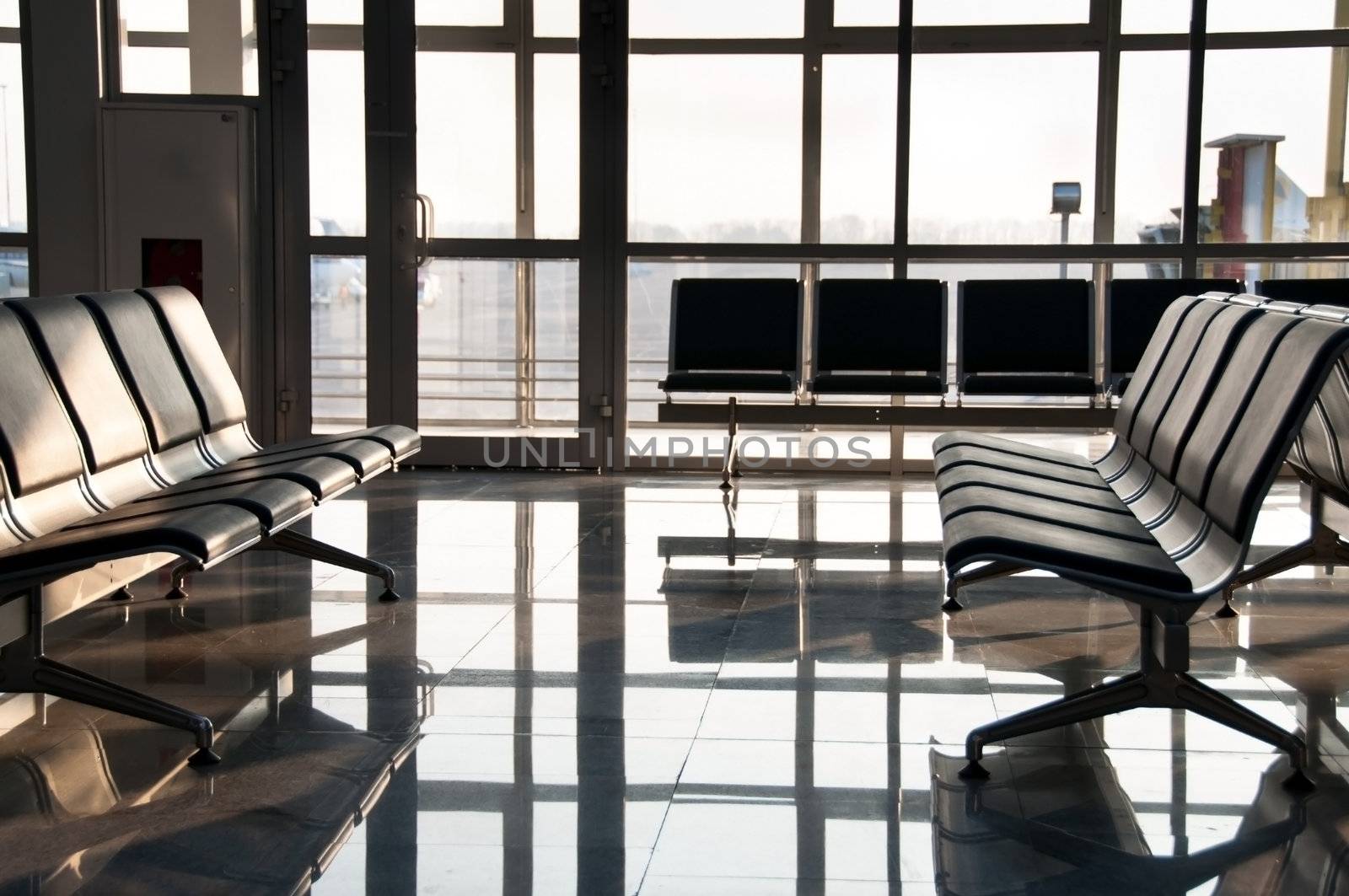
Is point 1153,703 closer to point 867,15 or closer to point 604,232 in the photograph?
point 604,232

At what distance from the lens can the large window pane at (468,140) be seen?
22.9 feet

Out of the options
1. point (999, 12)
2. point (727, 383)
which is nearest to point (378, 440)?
point (727, 383)

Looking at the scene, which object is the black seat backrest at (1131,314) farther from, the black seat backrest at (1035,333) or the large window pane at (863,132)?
the large window pane at (863,132)

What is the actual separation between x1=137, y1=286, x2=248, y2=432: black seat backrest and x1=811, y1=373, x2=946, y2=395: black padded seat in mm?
2661

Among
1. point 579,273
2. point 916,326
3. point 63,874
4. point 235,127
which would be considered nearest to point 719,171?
point 579,273

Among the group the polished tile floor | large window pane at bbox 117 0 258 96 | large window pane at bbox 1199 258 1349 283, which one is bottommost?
the polished tile floor

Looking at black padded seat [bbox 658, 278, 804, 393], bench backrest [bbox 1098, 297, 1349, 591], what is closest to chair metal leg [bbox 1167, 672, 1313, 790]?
bench backrest [bbox 1098, 297, 1349, 591]

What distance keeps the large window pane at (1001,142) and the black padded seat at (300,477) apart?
151 inches

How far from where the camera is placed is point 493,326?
7.13 metres

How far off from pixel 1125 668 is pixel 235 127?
16.6 feet

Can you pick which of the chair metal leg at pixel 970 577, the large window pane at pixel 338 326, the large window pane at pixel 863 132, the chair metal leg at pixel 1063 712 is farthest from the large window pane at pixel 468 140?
the chair metal leg at pixel 1063 712

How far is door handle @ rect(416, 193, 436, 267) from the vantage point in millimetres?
7027

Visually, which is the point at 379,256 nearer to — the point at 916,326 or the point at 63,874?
the point at 916,326

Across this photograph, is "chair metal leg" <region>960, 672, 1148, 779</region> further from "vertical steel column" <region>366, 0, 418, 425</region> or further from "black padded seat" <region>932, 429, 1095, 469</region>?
"vertical steel column" <region>366, 0, 418, 425</region>
